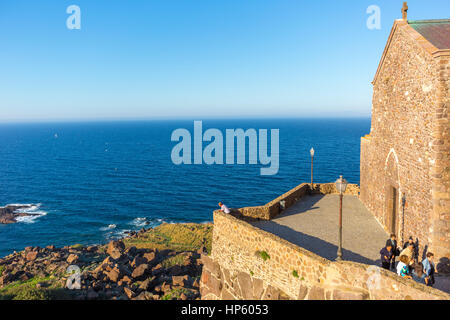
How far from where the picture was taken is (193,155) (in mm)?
112500

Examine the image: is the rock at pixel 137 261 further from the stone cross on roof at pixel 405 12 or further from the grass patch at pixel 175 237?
the stone cross on roof at pixel 405 12

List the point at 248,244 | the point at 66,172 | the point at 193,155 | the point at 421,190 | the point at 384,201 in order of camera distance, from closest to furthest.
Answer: the point at 421,190 → the point at 248,244 → the point at 384,201 → the point at 66,172 → the point at 193,155

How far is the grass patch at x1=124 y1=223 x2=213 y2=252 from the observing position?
117ft

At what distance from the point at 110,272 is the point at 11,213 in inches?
1443

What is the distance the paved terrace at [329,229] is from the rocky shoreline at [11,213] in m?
46.9

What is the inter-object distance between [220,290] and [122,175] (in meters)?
68.8

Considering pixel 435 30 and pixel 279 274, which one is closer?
pixel 279 274

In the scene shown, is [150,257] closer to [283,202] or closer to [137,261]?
[137,261]

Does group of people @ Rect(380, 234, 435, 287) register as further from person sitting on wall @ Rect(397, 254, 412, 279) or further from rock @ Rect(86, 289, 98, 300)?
rock @ Rect(86, 289, 98, 300)

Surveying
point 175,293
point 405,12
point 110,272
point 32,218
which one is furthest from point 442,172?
point 32,218

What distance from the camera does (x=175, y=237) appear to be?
128ft

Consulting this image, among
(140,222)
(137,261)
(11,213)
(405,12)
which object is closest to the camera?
(405,12)
